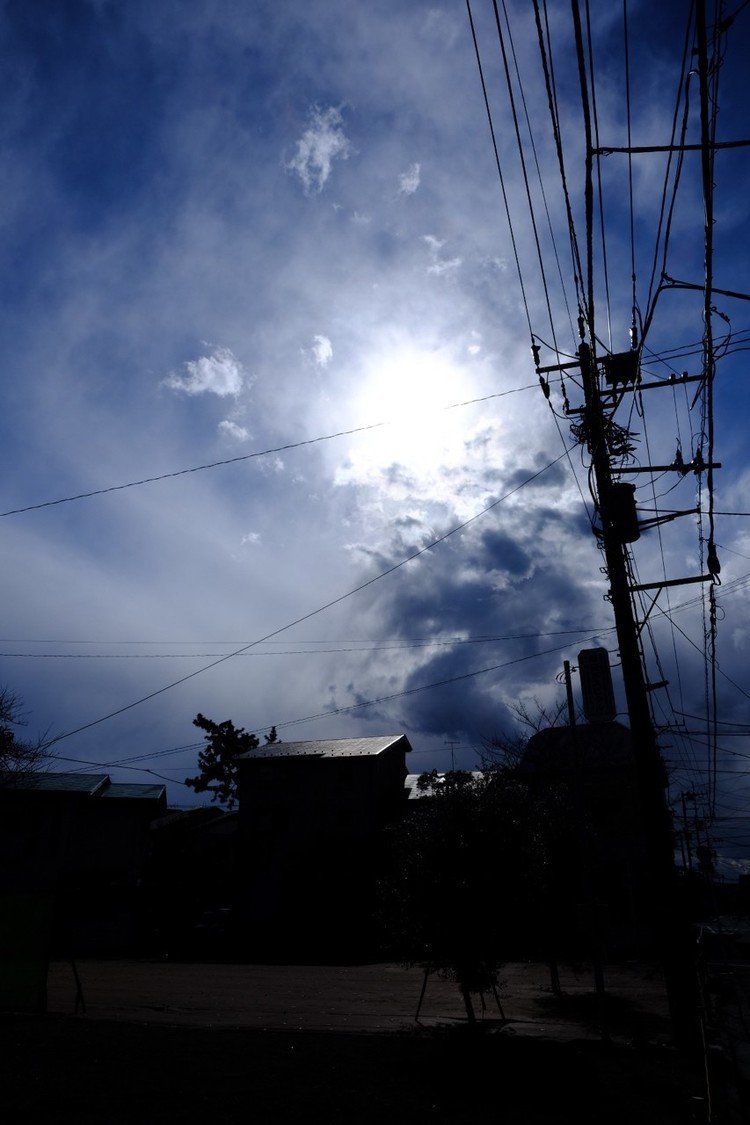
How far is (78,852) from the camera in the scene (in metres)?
36.2

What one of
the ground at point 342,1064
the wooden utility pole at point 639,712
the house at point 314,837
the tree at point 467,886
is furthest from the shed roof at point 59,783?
the wooden utility pole at point 639,712

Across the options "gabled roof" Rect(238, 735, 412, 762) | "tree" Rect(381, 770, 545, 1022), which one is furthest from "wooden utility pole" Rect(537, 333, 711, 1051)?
"gabled roof" Rect(238, 735, 412, 762)

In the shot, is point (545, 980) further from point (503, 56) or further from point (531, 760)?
point (503, 56)

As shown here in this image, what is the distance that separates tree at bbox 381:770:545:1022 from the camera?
1214 cm

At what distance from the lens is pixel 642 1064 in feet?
31.8

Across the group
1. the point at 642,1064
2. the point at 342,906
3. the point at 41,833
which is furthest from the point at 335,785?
the point at 642,1064

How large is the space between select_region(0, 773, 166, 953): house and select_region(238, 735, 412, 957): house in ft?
21.3

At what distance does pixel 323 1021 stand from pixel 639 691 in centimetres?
976

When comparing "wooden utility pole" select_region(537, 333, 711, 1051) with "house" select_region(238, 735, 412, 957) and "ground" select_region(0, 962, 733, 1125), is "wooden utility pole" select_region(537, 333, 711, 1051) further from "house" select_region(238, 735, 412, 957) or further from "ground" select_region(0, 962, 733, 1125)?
"house" select_region(238, 735, 412, 957)

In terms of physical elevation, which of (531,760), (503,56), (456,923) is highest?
(503,56)

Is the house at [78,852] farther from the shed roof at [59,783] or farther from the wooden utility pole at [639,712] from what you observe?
the wooden utility pole at [639,712]

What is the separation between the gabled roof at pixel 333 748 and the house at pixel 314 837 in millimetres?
68

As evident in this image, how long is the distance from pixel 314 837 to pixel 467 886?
96.9 ft

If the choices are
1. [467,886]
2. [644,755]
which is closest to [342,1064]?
[467,886]
